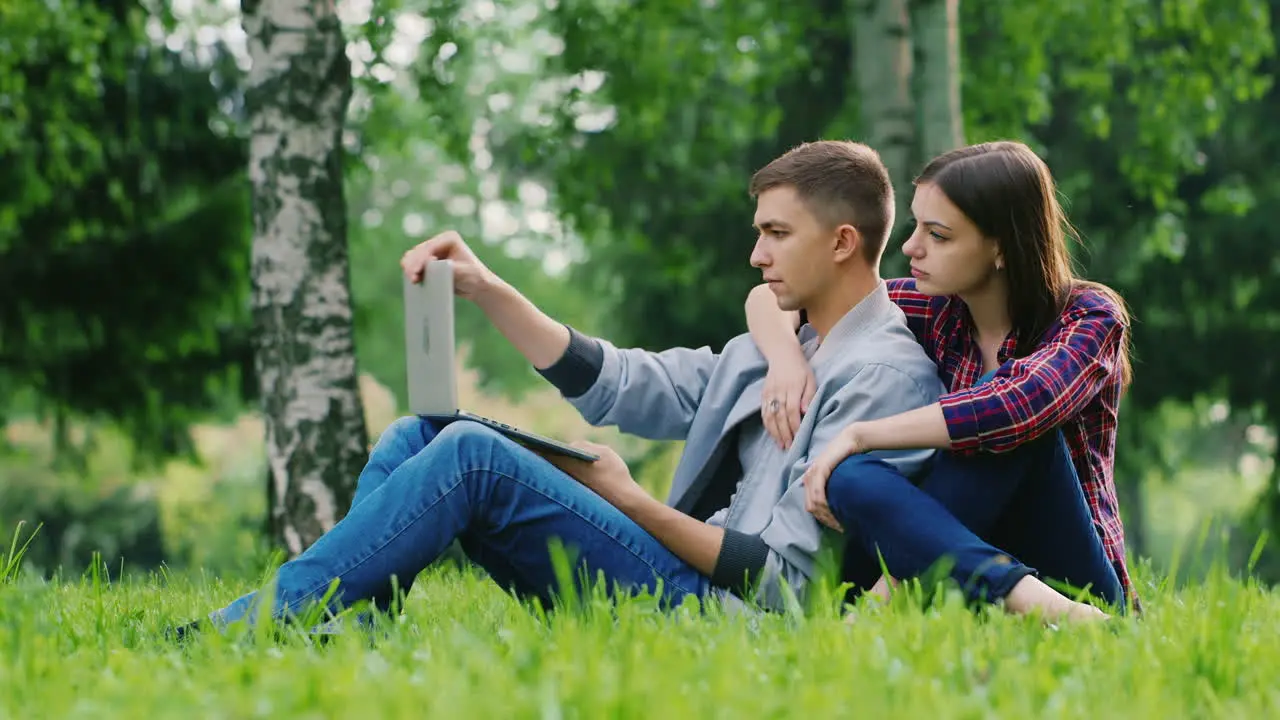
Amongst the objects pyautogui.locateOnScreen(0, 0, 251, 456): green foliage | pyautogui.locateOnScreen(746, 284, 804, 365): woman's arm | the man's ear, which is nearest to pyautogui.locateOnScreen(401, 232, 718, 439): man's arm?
pyautogui.locateOnScreen(746, 284, 804, 365): woman's arm

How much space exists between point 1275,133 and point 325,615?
1172cm

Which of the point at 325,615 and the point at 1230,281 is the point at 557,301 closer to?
the point at 1230,281

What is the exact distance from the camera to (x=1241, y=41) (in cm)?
954

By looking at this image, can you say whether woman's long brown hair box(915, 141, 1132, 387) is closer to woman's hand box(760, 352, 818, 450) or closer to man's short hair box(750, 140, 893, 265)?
man's short hair box(750, 140, 893, 265)

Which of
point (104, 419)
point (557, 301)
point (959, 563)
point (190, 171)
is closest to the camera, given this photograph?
point (959, 563)

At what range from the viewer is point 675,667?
205cm

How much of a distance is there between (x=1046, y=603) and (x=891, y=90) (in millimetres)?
5357

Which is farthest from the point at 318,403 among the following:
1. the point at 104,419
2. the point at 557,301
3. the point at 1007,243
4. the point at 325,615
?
the point at 557,301

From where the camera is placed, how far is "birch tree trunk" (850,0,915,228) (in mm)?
7676

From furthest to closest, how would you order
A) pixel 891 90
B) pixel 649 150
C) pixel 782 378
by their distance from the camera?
pixel 649 150 → pixel 891 90 → pixel 782 378

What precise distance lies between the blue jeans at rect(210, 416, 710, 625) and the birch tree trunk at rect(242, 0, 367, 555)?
2358mm

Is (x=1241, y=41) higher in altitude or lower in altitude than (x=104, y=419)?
higher

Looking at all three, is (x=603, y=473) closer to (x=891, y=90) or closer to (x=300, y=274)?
(x=300, y=274)

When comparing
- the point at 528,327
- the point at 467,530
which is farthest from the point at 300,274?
the point at 467,530
